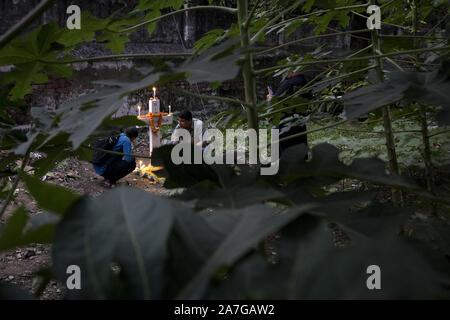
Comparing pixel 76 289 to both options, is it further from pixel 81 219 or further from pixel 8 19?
pixel 8 19

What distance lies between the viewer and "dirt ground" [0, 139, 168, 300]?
2426 millimetres

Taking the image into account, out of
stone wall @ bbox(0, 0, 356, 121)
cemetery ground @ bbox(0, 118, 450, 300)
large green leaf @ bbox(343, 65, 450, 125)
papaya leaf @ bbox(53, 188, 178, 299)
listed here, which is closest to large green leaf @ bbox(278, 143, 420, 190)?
large green leaf @ bbox(343, 65, 450, 125)

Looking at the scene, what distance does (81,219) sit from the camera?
14.3 inches

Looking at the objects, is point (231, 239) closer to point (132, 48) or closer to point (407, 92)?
point (407, 92)

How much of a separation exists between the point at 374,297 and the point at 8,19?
19.6 feet

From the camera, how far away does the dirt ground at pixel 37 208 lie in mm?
2426

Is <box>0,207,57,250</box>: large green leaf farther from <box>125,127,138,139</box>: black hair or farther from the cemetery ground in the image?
<box>125,127,138,139</box>: black hair

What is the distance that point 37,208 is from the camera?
343 cm

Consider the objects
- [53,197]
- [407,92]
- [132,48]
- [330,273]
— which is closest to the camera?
[330,273]

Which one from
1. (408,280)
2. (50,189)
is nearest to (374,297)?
(408,280)

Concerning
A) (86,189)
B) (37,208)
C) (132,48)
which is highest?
(132,48)

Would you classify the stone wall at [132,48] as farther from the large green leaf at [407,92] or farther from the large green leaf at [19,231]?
the large green leaf at [19,231]

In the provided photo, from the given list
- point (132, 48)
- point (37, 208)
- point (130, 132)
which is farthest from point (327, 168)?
point (132, 48)

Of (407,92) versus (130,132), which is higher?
(130,132)
